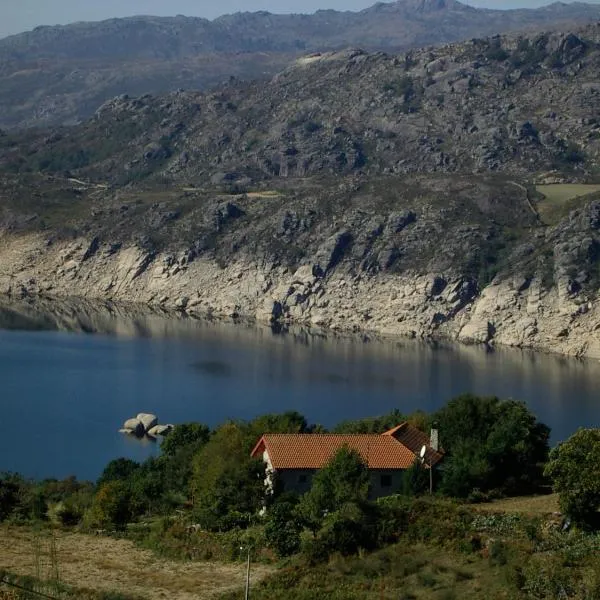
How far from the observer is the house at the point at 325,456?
3356cm

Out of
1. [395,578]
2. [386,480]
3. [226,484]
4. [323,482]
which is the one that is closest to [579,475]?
[395,578]

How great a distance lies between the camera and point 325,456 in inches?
1337

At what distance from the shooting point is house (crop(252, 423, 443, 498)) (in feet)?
110

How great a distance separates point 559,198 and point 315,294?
2148 centimetres

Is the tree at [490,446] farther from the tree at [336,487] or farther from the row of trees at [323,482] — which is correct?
the tree at [336,487]

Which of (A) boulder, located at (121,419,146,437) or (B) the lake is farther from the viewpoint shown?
(A) boulder, located at (121,419,146,437)

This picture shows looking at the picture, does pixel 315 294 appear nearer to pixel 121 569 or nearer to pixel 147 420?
pixel 147 420

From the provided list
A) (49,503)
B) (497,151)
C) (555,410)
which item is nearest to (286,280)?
(497,151)

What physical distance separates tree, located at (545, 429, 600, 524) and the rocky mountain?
6245cm

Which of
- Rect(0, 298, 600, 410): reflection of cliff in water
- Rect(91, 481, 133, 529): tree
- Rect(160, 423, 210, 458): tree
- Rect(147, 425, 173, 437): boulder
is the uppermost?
Rect(91, 481, 133, 529): tree

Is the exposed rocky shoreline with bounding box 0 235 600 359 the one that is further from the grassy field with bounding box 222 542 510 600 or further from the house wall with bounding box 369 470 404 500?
the grassy field with bounding box 222 542 510 600

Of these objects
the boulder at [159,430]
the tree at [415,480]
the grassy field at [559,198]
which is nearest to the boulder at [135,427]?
the boulder at [159,430]

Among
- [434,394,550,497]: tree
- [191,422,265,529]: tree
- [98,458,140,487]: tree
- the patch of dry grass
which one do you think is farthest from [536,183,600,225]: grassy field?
the patch of dry grass

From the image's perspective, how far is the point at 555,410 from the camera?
2621 inches
